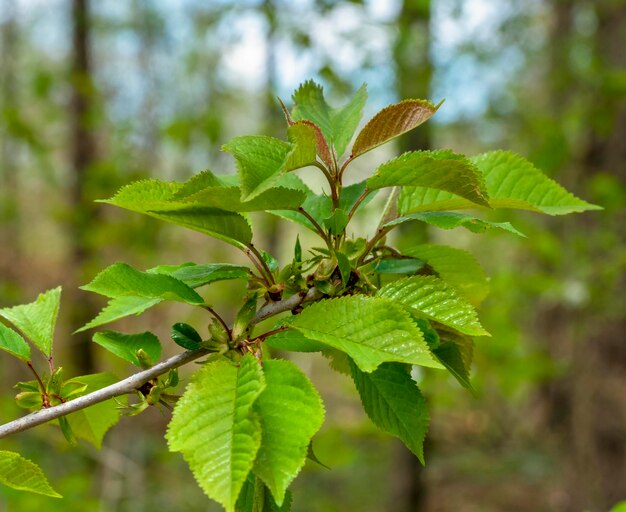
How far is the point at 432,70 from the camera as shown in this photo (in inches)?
154

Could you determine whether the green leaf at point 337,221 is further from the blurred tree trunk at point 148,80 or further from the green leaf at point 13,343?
the blurred tree trunk at point 148,80

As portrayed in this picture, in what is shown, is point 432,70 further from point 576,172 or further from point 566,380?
point 566,380

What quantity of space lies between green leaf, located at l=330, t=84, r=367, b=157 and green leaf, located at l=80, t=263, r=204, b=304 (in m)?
0.30

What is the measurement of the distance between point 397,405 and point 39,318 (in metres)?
0.56

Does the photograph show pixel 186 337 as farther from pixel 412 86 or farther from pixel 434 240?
pixel 434 240

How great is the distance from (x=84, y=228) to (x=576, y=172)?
4.07m

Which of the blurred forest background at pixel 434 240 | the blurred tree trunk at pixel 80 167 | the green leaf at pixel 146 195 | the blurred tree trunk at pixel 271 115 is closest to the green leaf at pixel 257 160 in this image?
the green leaf at pixel 146 195

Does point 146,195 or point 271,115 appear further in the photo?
point 271,115

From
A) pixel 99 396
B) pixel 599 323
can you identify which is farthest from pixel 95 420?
pixel 599 323

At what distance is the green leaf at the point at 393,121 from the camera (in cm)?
76

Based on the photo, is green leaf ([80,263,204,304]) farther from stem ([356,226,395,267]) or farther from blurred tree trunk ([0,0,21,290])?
blurred tree trunk ([0,0,21,290])

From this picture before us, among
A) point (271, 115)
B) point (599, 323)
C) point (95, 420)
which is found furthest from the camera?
point (271, 115)

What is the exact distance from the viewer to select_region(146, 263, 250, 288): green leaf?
85cm

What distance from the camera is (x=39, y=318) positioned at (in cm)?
92
